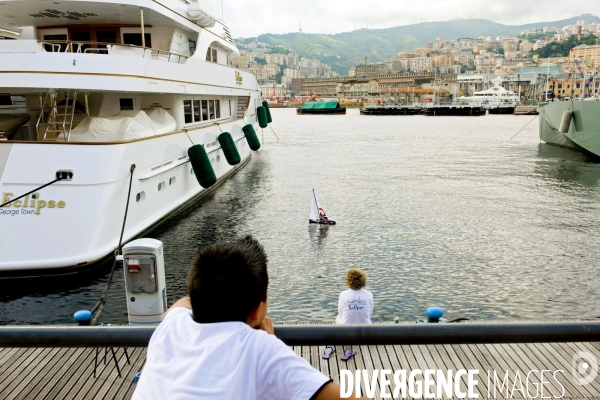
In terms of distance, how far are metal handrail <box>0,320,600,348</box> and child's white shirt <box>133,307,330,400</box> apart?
0.25m

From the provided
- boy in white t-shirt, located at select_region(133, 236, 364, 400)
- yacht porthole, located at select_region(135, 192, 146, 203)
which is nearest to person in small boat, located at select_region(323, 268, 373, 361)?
boy in white t-shirt, located at select_region(133, 236, 364, 400)

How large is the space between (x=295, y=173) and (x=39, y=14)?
14347 millimetres

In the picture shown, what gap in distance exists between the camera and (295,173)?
88.2 feet

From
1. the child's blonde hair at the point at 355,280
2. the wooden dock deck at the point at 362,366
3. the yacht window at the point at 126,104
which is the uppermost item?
the yacht window at the point at 126,104

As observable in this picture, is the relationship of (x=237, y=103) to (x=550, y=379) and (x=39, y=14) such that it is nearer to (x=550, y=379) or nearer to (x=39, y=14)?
(x=39, y=14)

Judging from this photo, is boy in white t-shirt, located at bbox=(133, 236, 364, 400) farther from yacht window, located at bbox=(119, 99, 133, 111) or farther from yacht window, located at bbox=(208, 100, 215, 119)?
yacht window, located at bbox=(208, 100, 215, 119)

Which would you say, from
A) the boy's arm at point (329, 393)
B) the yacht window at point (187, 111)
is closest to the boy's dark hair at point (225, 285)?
the boy's arm at point (329, 393)

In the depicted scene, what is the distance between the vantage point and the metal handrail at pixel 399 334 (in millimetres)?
1867

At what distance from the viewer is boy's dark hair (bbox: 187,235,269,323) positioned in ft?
5.56

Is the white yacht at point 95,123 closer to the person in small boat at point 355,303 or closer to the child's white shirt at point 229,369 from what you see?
the person in small boat at point 355,303

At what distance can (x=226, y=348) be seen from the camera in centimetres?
162

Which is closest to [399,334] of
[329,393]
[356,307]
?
[329,393]

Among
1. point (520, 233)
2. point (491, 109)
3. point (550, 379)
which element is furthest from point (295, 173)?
point (491, 109)

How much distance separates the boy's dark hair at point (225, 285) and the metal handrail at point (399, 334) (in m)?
0.25
